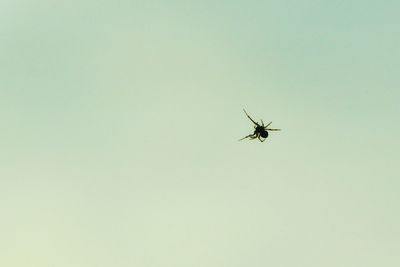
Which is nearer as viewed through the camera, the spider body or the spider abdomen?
the spider body

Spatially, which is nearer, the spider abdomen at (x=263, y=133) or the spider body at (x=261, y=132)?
the spider body at (x=261, y=132)

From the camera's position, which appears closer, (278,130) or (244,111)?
(244,111)

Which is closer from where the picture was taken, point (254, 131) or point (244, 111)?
point (244, 111)

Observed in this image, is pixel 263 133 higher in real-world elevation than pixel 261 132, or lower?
lower
